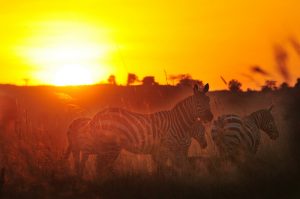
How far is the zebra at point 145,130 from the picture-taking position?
551 inches

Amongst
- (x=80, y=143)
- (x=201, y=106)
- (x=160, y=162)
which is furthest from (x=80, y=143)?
(x=201, y=106)

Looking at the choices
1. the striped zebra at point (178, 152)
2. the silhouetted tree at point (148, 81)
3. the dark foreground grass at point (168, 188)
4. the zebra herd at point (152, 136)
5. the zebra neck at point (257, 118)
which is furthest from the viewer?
the silhouetted tree at point (148, 81)

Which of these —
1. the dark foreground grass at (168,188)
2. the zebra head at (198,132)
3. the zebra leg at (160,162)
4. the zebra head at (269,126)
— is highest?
the zebra head at (269,126)

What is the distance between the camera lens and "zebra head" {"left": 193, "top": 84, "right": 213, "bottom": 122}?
1484cm

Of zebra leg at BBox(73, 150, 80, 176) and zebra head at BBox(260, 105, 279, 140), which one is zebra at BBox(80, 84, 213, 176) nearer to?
zebra leg at BBox(73, 150, 80, 176)

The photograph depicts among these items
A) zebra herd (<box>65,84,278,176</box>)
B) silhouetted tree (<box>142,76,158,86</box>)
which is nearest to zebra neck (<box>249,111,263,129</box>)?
zebra herd (<box>65,84,278,176</box>)

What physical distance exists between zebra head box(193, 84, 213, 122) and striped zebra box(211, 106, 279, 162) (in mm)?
799

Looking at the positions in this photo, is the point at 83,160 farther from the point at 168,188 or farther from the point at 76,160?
the point at 168,188

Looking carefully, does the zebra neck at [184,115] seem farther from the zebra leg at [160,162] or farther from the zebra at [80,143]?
the zebra at [80,143]

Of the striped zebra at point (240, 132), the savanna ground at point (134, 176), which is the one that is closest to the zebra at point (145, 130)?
the savanna ground at point (134, 176)

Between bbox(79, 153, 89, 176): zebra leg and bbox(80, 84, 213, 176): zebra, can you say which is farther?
bbox(80, 84, 213, 176): zebra

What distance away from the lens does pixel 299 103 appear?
813 inches

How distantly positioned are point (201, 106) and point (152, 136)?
1.32 m

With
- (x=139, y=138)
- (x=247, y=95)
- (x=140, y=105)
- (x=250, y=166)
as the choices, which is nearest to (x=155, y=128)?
(x=139, y=138)
